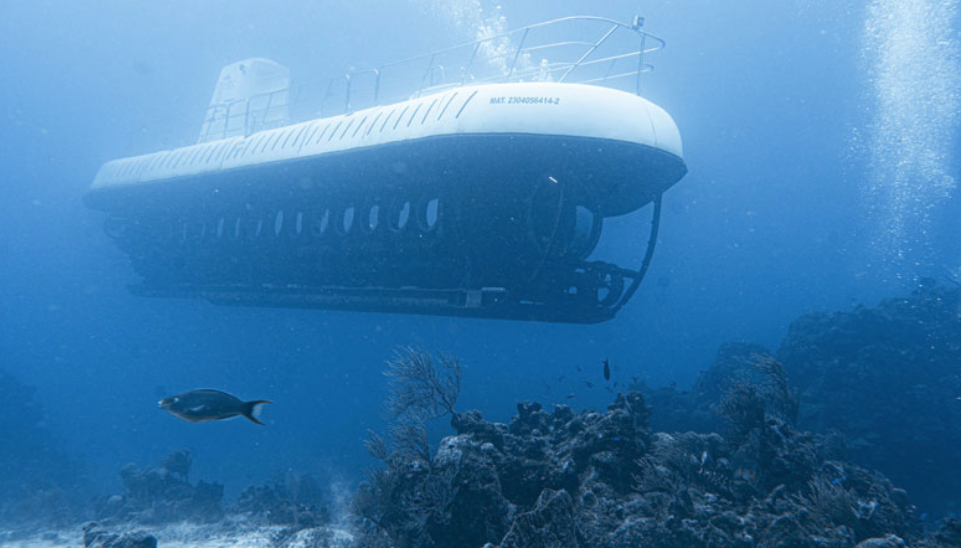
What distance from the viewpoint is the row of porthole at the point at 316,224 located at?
7.63 meters

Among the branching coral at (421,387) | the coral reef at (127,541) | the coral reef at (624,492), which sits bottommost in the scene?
the coral reef at (127,541)

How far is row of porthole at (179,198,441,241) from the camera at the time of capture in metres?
7.63

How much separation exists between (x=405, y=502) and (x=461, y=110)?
14.5 feet

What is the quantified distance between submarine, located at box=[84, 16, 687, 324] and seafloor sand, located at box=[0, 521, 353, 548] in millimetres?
3042

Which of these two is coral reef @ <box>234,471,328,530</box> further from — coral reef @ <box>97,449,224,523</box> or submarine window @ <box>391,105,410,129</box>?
submarine window @ <box>391,105,410,129</box>

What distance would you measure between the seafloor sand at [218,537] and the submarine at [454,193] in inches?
120

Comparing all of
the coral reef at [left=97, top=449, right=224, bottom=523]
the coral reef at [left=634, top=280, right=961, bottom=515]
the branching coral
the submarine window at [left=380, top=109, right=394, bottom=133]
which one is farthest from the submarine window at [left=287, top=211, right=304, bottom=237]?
the coral reef at [left=634, top=280, right=961, bottom=515]

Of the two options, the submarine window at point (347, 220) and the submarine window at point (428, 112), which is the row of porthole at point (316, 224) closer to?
the submarine window at point (347, 220)

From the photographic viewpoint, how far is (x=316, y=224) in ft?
29.2

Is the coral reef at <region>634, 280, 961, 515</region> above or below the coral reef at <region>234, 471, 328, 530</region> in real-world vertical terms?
above

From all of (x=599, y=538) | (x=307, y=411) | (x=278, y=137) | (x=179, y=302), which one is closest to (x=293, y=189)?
(x=278, y=137)

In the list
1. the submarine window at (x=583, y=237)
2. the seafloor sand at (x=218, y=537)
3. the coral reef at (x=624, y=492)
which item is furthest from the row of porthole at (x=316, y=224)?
the seafloor sand at (x=218, y=537)

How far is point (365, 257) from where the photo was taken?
26.4 feet

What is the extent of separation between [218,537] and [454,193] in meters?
5.93
